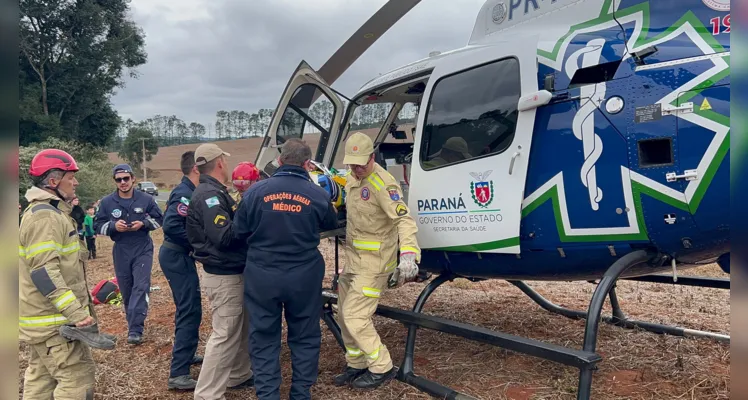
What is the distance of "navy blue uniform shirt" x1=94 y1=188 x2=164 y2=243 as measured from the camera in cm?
572

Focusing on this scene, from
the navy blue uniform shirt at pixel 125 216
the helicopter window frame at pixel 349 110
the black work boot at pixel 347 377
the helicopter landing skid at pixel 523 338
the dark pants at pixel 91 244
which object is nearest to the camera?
the helicopter landing skid at pixel 523 338

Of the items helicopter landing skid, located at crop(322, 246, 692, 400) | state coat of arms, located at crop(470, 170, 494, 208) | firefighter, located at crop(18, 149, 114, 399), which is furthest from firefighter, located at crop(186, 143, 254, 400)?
state coat of arms, located at crop(470, 170, 494, 208)

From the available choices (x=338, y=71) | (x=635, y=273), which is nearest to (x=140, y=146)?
(x=338, y=71)

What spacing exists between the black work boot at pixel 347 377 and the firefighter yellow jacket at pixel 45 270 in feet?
6.53

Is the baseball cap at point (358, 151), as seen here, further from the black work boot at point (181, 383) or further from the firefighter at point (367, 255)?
the black work boot at point (181, 383)

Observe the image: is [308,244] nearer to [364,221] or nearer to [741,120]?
[364,221]

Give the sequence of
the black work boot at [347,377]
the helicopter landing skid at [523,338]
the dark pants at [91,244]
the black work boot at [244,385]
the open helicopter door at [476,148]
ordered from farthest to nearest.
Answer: the dark pants at [91,244], the black work boot at [244,385], the black work boot at [347,377], the open helicopter door at [476,148], the helicopter landing skid at [523,338]

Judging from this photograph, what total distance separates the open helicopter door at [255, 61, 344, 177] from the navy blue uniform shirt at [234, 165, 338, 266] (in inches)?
68.1

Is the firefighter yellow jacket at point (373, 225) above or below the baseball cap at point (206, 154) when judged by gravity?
below

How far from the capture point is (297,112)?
17.9ft

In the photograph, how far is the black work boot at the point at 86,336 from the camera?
2.97m

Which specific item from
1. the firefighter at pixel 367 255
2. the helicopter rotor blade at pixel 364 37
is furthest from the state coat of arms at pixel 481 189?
the helicopter rotor blade at pixel 364 37

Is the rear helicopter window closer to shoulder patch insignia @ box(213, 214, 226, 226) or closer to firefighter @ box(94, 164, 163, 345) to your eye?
shoulder patch insignia @ box(213, 214, 226, 226)

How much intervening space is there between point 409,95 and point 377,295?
2.81 m
